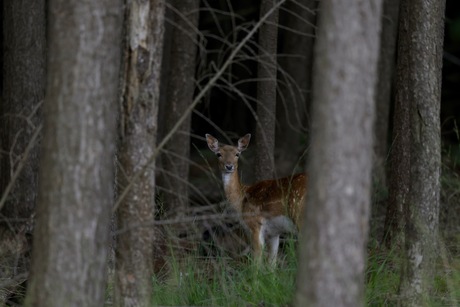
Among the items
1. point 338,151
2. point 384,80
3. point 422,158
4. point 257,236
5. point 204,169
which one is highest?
point 384,80

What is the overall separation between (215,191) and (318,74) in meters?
9.57

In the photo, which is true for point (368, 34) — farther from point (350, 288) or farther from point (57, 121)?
point (57, 121)

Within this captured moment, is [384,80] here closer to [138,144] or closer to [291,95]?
[291,95]

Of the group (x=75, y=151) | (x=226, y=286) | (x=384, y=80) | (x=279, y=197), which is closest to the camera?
(x=75, y=151)

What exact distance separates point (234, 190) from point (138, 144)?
5.26 meters

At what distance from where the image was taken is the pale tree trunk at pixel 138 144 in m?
6.63

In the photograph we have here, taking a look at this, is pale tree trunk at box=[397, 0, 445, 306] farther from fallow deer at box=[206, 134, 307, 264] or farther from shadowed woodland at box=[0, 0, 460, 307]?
fallow deer at box=[206, 134, 307, 264]

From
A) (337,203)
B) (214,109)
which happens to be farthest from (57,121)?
(214,109)

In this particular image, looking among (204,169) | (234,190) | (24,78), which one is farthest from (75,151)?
(24,78)

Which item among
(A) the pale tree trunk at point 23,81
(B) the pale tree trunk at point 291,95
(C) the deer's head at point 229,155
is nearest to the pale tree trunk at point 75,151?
(C) the deer's head at point 229,155

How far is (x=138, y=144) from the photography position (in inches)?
262

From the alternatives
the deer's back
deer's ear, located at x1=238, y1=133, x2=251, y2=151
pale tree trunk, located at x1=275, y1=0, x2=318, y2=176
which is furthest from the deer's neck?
pale tree trunk, located at x1=275, y1=0, x2=318, y2=176

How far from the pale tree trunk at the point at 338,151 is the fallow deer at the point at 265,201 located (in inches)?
172

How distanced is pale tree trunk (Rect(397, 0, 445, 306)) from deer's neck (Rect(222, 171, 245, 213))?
387 centimetres
